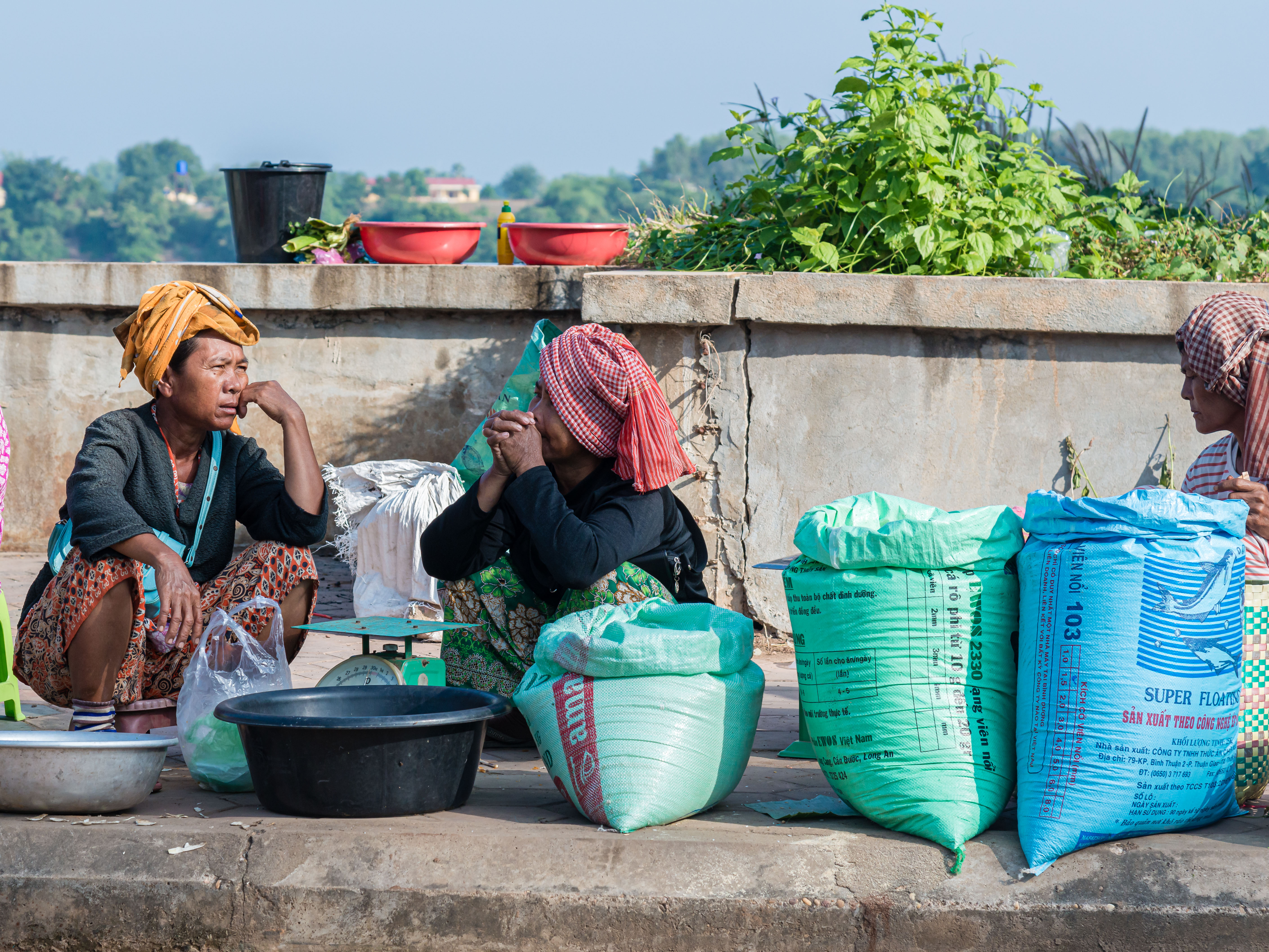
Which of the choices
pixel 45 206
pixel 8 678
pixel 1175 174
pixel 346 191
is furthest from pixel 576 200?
pixel 8 678

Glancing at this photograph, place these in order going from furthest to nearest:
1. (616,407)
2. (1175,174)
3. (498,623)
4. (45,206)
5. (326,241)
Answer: (45,206)
(1175,174)
(326,241)
(498,623)
(616,407)

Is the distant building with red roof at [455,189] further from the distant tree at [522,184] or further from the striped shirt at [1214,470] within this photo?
the striped shirt at [1214,470]

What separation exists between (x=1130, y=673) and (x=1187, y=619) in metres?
0.16

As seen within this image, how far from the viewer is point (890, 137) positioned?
5.05 meters

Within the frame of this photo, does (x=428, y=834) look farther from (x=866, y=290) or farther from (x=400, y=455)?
(x=400, y=455)

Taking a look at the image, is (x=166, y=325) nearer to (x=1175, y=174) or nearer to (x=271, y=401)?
(x=271, y=401)

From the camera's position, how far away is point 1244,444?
3.07 meters

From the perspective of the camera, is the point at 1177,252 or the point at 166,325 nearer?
the point at 166,325

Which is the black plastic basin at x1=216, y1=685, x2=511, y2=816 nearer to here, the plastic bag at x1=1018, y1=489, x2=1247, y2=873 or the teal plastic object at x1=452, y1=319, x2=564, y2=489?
the plastic bag at x1=1018, y1=489, x2=1247, y2=873

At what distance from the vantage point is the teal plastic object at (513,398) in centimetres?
518

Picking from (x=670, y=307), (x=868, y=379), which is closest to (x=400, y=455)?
(x=670, y=307)

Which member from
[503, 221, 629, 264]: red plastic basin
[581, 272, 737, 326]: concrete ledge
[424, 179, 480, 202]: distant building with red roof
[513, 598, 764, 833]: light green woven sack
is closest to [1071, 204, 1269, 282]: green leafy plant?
[581, 272, 737, 326]: concrete ledge

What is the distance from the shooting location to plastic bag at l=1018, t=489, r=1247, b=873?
2521 millimetres

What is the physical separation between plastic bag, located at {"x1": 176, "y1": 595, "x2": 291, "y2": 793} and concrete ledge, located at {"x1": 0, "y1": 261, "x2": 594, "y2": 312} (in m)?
2.73
